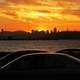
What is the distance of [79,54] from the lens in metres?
20.3

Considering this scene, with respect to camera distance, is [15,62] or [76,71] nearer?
[76,71]

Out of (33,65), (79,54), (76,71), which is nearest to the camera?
(76,71)

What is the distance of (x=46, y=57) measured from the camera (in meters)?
12.6

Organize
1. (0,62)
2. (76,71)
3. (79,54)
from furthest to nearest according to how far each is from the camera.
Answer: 1. (79,54)
2. (0,62)
3. (76,71)

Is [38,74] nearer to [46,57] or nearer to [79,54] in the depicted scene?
[46,57]

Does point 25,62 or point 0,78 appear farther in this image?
point 25,62

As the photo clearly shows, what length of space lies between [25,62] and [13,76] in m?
1.71

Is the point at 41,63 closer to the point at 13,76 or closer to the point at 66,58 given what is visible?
the point at 66,58

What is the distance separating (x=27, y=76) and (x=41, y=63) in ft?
6.13

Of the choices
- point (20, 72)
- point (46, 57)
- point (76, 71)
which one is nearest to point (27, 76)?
point (20, 72)

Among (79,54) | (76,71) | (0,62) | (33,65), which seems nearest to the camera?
(76,71)

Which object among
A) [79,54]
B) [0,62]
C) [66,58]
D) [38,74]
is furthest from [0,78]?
[79,54]

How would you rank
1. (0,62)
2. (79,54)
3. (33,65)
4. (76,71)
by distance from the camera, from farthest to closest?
(79,54) → (0,62) → (33,65) → (76,71)

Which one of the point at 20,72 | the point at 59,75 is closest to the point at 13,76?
the point at 20,72
